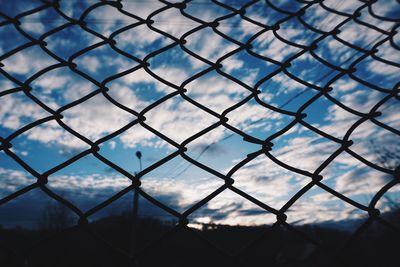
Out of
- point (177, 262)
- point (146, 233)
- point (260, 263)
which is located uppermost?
point (146, 233)

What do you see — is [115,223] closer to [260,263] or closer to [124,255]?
[260,263]

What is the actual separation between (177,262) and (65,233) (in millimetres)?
32706

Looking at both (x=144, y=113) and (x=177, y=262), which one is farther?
(x=177, y=262)

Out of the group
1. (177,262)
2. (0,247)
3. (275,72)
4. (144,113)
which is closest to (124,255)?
(0,247)

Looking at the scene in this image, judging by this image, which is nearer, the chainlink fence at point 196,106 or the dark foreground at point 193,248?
the chainlink fence at point 196,106

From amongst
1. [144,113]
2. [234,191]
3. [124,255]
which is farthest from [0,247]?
[234,191]

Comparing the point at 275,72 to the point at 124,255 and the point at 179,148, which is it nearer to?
the point at 179,148

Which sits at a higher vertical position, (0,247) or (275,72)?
(275,72)

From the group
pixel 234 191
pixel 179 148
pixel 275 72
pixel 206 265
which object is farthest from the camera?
pixel 206 265

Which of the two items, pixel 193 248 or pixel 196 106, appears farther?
pixel 193 248

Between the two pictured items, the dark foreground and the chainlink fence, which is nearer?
the chainlink fence

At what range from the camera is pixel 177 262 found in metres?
30.5

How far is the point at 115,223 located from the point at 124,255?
33221 millimetres

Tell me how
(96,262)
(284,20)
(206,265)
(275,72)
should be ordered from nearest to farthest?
(275,72) < (284,20) < (96,262) < (206,265)
